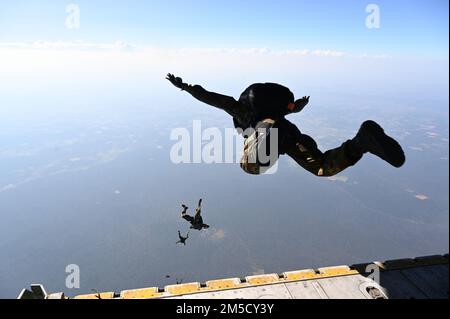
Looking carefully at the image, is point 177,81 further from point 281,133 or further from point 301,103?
point 301,103

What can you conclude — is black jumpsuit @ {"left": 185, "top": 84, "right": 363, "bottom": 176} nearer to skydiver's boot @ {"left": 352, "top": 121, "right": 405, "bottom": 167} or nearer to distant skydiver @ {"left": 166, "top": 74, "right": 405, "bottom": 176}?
distant skydiver @ {"left": 166, "top": 74, "right": 405, "bottom": 176}

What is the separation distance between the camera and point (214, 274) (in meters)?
78.2

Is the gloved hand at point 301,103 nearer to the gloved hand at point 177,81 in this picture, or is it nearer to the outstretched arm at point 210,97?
the outstretched arm at point 210,97

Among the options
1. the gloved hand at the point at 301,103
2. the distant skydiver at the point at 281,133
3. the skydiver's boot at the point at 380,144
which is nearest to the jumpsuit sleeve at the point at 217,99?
the distant skydiver at the point at 281,133

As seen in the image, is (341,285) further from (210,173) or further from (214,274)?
(210,173)

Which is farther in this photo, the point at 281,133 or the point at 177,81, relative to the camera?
the point at 177,81

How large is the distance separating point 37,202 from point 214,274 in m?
93.9

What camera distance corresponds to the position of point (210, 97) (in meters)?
4.97

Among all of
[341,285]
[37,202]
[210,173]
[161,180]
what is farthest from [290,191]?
[341,285]

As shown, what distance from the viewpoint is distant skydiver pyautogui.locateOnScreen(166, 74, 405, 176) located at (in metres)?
3.29

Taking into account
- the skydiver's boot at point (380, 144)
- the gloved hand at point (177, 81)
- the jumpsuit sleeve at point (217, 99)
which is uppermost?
the gloved hand at point (177, 81)

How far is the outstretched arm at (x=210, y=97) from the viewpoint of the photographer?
4.89m

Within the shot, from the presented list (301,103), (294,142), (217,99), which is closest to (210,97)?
(217,99)

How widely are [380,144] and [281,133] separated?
1442 mm
